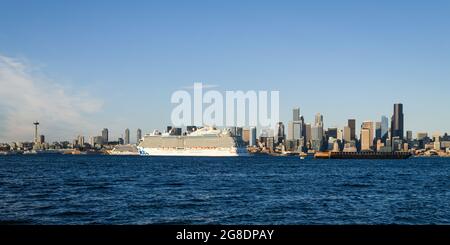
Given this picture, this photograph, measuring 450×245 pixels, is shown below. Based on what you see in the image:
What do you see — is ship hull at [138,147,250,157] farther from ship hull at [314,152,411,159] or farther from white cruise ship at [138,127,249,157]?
ship hull at [314,152,411,159]

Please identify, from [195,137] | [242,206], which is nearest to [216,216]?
[242,206]

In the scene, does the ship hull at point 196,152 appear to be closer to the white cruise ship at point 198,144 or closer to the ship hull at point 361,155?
the white cruise ship at point 198,144

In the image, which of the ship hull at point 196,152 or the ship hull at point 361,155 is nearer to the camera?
the ship hull at point 361,155

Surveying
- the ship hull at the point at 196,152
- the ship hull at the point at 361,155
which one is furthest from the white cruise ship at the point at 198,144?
the ship hull at the point at 361,155

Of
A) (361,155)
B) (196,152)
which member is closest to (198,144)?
(196,152)

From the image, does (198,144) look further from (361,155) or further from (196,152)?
(361,155)

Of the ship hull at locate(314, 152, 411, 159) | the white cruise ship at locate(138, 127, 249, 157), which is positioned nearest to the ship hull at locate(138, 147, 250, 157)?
the white cruise ship at locate(138, 127, 249, 157)

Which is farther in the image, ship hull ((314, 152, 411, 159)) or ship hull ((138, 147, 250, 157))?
ship hull ((138, 147, 250, 157))
